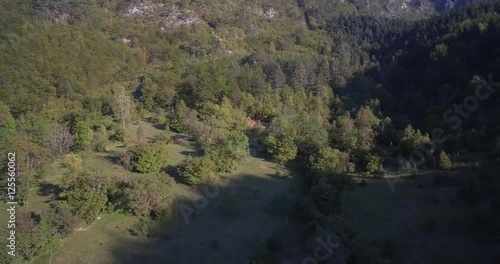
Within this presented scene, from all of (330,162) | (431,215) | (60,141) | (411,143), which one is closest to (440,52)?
(411,143)

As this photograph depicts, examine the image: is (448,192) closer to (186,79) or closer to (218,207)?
(218,207)

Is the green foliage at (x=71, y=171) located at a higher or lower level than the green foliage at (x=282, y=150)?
lower

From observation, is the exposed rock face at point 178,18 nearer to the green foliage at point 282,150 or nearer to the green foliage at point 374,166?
the green foliage at point 282,150

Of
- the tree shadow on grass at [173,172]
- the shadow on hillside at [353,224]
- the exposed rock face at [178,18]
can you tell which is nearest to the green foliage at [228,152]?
the shadow on hillside at [353,224]

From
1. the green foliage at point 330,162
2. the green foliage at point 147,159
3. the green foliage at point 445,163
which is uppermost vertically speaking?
the green foliage at point 445,163

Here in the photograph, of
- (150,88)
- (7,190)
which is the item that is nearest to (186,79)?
(150,88)

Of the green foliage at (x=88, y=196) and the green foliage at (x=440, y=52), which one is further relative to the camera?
the green foliage at (x=440, y=52)
